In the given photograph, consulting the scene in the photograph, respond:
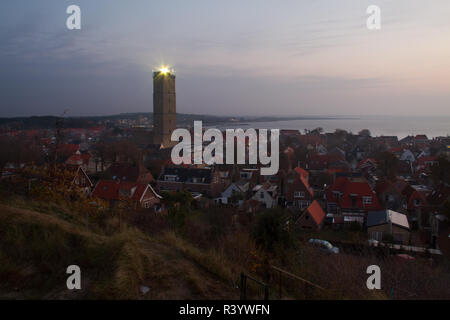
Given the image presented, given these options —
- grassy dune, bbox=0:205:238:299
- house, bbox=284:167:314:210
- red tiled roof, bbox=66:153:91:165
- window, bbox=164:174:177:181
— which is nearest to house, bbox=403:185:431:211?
house, bbox=284:167:314:210

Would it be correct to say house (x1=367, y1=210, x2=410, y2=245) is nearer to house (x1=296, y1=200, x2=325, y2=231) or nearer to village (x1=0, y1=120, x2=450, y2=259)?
village (x1=0, y1=120, x2=450, y2=259)

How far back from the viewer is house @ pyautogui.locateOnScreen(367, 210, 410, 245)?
51.6ft

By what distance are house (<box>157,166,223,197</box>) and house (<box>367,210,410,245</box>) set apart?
14247mm

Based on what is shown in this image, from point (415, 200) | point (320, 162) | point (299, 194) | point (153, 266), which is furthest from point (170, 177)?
point (153, 266)

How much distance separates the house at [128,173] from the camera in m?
27.5

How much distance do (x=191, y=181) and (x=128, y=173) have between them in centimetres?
550

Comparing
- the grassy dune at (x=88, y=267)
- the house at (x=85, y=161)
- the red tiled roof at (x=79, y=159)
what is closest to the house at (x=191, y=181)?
the house at (x=85, y=161)

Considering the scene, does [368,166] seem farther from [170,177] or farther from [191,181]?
[170,177]

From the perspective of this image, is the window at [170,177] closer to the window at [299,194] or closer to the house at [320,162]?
the window at [299,194]

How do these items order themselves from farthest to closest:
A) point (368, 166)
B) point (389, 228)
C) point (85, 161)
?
point (85, 161)
point (368, 166)
point (389, 228)

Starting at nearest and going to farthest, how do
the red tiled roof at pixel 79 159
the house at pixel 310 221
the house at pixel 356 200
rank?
the house at pixel 310 221 < the house at pixel 356 200 < the red tiled roof at pixel 79 159

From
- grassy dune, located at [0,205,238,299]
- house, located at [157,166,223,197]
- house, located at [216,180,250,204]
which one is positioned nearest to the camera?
grassy dune, located at [0,205,238,299]

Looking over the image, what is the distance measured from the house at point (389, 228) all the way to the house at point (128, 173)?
18.2m

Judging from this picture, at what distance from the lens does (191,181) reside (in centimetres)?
2880
